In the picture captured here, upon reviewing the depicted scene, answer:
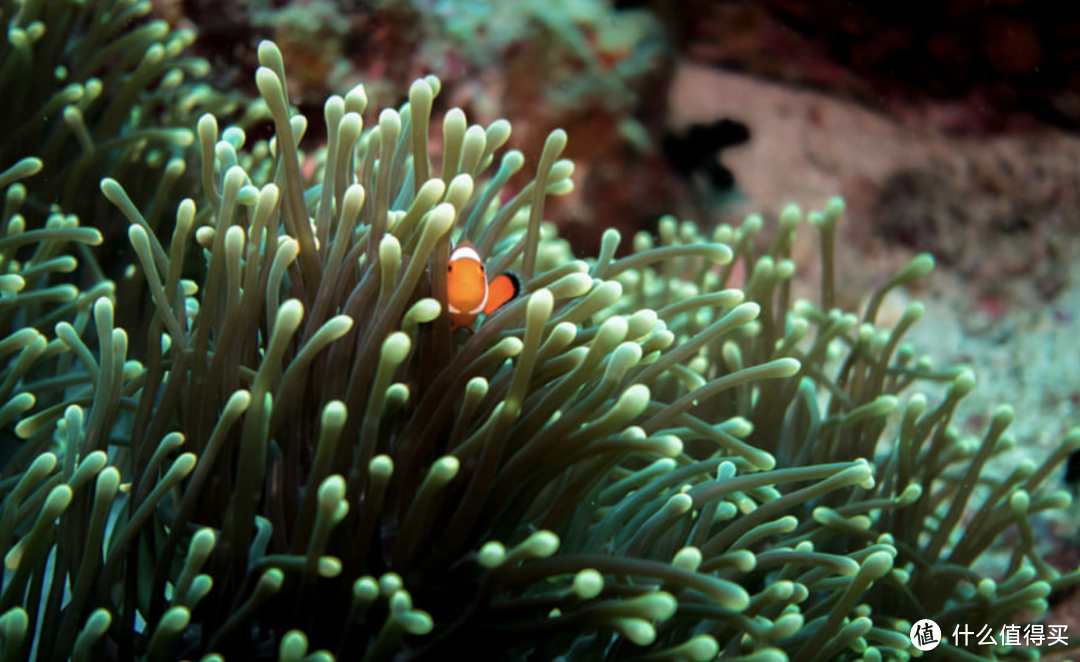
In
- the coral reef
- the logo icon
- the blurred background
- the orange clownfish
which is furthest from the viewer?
the blurred background

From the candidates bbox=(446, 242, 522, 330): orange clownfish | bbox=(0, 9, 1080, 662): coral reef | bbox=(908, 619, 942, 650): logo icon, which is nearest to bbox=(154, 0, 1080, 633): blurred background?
bbox=(908, 619, 942, 650): logo icon

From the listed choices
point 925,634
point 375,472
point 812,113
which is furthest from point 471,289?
point 812,113

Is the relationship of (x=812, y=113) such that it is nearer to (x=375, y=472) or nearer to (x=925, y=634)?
(x=925, y=634)

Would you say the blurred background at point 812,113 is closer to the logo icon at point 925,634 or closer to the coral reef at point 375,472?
the logo icon at point 925,634

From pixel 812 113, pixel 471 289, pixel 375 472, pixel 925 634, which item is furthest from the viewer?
pixel 812 113

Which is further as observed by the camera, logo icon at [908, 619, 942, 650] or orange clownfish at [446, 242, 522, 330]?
logo icon at [908, 619, 942, 650]

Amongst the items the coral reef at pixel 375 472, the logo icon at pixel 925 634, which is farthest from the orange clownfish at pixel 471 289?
the logo icon at pixel 925 634

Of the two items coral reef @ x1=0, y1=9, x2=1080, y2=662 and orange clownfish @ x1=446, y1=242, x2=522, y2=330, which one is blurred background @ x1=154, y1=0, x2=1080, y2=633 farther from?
orange clownfish @ x1=446, y1=242, x2=522, y2=330

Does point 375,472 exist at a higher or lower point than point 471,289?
lower

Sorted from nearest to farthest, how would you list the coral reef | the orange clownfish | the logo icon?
the coral reef, the orange clownfish, the logo icon
